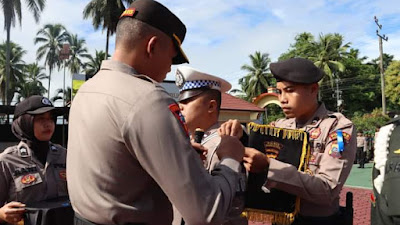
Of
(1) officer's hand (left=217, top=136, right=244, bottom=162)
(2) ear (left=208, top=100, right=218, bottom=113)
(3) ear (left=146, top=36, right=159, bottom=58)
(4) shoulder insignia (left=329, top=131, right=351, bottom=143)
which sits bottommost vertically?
(4) shoulder insignia (left=329, top=131, right=351, bottom=143)

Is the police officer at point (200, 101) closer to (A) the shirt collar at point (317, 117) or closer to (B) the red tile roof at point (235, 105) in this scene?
(A) the shirt collar at point (317, 117)

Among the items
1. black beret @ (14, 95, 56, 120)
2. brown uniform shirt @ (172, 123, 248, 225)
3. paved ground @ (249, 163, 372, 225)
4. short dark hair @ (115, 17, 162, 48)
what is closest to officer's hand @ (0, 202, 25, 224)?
black beret @ (14, 95, 56, 120)

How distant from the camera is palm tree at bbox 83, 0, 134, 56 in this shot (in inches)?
1081

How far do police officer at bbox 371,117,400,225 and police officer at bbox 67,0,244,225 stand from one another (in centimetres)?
118

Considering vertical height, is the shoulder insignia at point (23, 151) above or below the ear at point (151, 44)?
below

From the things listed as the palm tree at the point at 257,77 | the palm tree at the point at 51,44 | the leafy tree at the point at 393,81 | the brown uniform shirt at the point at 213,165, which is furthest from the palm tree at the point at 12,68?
the brown uniform shirt at the point at 213,165

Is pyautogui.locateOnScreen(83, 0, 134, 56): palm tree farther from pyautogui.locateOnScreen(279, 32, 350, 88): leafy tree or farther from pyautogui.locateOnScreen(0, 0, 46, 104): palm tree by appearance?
pyautogui.locateOnScreen(279, 32, 350, 88): leafy tree

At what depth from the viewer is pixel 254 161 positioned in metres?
1.95

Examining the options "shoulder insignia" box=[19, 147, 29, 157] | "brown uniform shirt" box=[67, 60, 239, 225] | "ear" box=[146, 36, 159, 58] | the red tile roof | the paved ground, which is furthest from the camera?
the red tile roof

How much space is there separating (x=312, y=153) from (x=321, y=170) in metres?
0.16

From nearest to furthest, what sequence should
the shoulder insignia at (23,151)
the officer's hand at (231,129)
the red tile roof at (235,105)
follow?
the officer's hand at (231,129)
the shoulder insignia at (23,151)
the red tile roof at (235,105)

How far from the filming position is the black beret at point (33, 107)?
3076 mm

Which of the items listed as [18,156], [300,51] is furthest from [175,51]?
[300,51]

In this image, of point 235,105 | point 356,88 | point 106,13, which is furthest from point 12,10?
point 356,88
